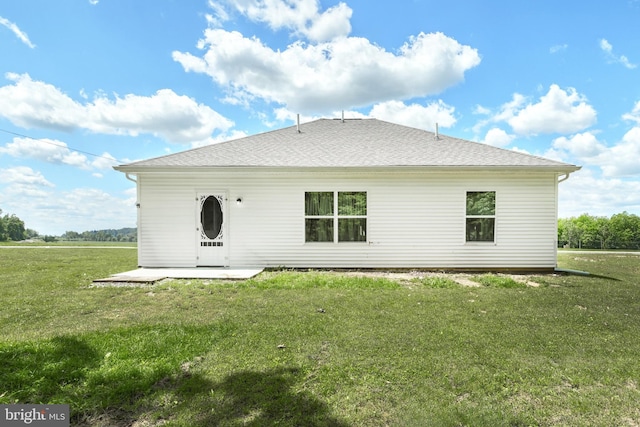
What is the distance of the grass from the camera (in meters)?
2.38

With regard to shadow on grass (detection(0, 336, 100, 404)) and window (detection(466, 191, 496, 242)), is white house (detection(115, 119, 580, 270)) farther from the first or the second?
shadow on grass (detection(0, 336, 100, 404))

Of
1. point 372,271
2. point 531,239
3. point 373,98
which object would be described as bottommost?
point 372,271

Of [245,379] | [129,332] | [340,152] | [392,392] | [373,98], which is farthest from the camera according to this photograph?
[373,98]

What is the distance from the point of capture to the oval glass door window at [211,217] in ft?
31.2

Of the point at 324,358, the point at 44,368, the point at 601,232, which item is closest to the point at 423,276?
the point at 324,358

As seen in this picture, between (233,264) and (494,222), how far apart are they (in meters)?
7.92

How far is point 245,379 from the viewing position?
2803 millimetres

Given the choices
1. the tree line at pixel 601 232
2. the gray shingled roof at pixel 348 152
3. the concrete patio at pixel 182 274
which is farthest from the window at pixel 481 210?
the tree line at pixel 601 232

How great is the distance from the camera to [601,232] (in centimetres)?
1997

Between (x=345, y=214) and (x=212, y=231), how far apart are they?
408cm

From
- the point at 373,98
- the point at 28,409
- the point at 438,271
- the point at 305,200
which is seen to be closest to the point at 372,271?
the point at 438,271

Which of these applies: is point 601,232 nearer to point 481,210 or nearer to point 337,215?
point 481,210

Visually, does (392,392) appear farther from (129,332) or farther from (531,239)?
(531,239)

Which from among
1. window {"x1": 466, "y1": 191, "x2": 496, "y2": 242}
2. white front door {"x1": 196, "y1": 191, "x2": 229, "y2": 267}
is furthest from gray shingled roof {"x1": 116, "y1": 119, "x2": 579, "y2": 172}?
white front door {"x1": 196, "y1": 191, "x2": 229, "y2": 267}
